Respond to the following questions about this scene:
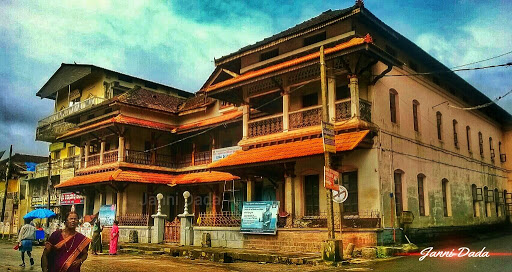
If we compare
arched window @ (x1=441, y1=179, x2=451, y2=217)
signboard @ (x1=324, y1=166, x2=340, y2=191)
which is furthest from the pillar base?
arched window @ (x1=441, y1=179, x2=451, y2=217)

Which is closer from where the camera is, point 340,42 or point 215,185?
point 340,42

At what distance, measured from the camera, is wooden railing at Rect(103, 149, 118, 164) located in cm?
2606

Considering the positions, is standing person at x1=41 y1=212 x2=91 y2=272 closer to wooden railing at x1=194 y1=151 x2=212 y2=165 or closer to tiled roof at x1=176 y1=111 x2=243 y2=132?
tiled roof at x1=176 y1=111 x2=243 y2=132

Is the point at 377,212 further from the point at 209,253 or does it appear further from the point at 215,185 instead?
the point at 215,185

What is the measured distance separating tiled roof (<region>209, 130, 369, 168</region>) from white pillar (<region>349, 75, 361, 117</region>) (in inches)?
30.8

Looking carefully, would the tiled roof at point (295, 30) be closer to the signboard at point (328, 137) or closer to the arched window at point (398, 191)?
the signboard at point (328, 137)

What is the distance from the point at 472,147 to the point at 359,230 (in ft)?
45.5

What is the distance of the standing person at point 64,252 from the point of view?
5.48 m

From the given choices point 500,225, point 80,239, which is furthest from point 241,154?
point 500,225

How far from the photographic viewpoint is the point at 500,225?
2683cm

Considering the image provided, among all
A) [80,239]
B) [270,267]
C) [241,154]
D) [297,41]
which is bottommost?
[270,267]

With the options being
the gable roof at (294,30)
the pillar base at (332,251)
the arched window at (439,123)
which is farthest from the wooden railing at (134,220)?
the arched window at (439,123)

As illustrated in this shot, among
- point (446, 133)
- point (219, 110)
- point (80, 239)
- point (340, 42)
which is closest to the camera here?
point (80, 239)

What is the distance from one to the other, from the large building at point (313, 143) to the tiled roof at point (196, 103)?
0.14 m
